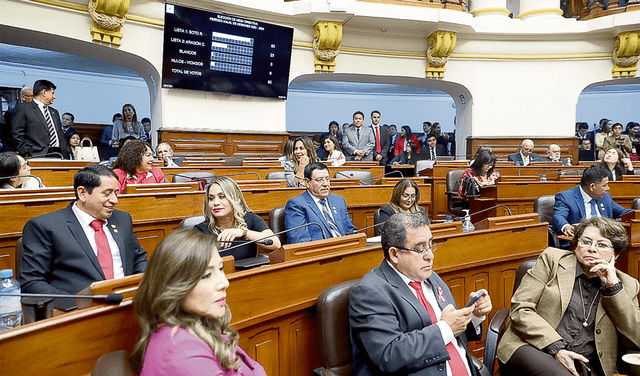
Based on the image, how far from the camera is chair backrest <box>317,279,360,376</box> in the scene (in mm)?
1557

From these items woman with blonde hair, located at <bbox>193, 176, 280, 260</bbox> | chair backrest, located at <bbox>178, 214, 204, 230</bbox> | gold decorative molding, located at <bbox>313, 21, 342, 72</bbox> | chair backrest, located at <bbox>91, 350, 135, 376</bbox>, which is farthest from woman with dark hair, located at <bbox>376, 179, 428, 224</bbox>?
gold decorative molding, located at <bbox>313, 21, 342, 72</bbox>

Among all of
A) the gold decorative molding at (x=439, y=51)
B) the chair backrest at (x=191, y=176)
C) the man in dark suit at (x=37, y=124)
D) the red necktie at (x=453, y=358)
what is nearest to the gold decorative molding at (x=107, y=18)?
the man in dark suit at (x=37, y=124)

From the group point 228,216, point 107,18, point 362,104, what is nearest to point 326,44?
point 107,18

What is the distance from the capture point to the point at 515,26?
7.50m

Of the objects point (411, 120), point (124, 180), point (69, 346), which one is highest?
point (411, 120)

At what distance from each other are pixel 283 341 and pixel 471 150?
22.0ft

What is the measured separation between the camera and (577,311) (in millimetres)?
1850

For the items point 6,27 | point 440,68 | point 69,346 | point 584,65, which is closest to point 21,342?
point 69,346

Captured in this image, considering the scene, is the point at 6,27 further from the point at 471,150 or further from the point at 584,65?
the point at 584,65

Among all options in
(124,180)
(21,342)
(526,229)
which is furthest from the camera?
(124,180)

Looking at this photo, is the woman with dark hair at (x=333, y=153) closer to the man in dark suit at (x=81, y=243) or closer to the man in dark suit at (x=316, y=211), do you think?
the man in dark suit at (x=316, y=211)

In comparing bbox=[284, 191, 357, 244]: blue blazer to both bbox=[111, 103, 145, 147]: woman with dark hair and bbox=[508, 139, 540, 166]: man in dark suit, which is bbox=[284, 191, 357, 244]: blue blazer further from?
bbox=[111, 103, 145, 147]: woman with dark hair

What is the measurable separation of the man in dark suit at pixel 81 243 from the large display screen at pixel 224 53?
4088 mm

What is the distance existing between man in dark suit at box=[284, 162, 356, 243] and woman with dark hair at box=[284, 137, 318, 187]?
95 cm
